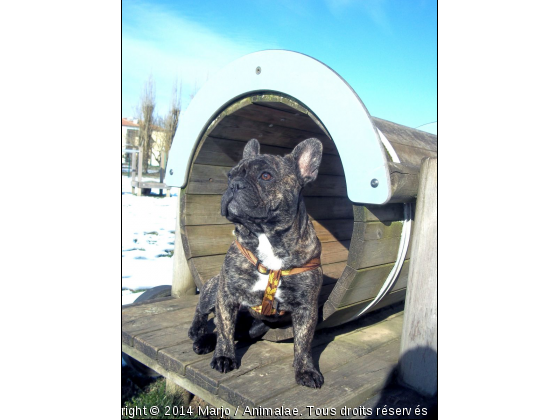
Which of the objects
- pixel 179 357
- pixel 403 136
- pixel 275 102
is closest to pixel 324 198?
pixel 403 136

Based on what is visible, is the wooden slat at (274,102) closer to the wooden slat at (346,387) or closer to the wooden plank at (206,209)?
the wooden plank at (206,209)

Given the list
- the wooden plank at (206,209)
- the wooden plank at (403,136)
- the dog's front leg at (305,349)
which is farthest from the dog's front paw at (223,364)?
the wooden plank at (403,136)

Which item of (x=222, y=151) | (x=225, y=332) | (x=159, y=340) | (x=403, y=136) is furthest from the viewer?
(x=222, y=151)

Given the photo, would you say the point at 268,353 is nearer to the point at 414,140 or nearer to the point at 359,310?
the point at 359,310

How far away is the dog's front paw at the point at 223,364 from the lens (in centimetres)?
254

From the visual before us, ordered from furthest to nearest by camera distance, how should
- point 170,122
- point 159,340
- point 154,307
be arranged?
point 170,122, point 154,307, point 159,340

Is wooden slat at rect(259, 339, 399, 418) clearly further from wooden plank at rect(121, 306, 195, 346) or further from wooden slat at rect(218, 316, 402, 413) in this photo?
wooden plank at rect(121, 306, 195, 346)

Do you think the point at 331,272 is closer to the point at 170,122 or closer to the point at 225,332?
the point at 225,332

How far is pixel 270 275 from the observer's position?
253cm

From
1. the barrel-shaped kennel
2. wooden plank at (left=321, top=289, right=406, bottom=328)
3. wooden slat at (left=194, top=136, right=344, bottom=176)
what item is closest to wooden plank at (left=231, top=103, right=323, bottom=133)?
the barrel-shaped kennel

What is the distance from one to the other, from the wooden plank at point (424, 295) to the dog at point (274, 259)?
21.7 inches

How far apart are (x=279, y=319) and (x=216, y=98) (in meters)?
1.69

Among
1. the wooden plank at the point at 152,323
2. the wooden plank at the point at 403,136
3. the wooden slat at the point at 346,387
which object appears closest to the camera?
the wooden slat at the point at 346,387

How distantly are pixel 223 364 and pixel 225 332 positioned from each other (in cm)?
18
